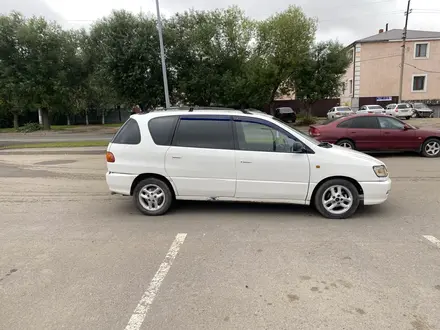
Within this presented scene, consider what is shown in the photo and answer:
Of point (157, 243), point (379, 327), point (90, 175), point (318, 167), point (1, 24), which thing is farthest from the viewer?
point (1, 24)

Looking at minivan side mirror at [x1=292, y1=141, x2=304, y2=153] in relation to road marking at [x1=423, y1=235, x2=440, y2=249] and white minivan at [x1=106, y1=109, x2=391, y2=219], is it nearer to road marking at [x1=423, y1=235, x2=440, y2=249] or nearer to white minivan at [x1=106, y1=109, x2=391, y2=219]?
white minivan at [x1=106, y1=109, x2=391, y2=219]

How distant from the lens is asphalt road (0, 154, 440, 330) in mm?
2795

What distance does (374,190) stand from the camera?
501cm

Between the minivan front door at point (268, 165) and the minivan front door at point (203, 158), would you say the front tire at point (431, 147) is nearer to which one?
the minivan front door at point (268, 165)

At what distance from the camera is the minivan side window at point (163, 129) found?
209 inches

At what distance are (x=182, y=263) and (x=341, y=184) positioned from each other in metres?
2.77

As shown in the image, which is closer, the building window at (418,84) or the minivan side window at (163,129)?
the minivan side window at (163,129)

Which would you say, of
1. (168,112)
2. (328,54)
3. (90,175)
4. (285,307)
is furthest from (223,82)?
(285,307)

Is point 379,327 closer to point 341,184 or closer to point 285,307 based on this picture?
point 285,307

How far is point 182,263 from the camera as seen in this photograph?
374 centimetres

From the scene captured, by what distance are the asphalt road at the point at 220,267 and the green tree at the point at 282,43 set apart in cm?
1821

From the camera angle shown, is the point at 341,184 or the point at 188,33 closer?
the point at 341,184

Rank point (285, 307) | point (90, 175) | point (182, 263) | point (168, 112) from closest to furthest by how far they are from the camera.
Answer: point (285, 307)
point (182, 263)
point (168, 112)
point (90, 175)

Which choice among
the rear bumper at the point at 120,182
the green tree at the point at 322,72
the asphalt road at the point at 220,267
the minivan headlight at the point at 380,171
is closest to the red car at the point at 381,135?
the asphalt road at the point at 220,267
